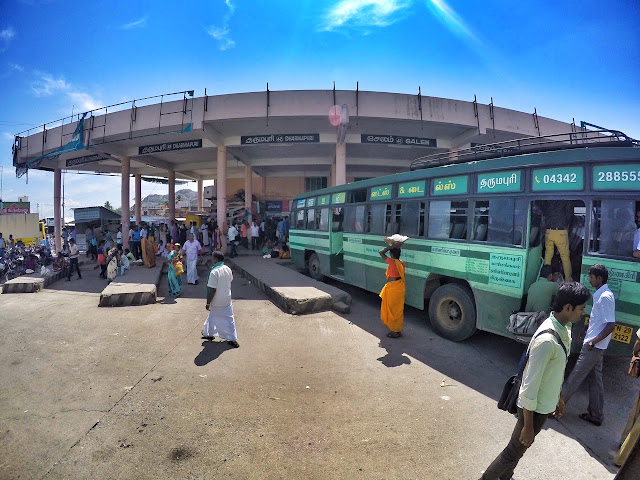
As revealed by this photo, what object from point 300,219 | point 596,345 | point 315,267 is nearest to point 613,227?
point 596,345

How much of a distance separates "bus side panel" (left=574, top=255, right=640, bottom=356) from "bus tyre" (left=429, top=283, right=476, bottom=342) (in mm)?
1798

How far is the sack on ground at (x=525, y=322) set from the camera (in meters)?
4.25

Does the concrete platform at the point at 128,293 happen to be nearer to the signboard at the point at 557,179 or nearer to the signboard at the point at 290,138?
the signboard at the point at 290,138

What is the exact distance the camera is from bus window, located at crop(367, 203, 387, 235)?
24.4 ft

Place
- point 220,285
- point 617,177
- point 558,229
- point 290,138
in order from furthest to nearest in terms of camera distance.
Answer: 1. point 290,138
2. point 220,285
3. point 558,229
4. point 617,177

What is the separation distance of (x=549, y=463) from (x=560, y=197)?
307 centimetres

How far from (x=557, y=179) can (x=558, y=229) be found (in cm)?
93

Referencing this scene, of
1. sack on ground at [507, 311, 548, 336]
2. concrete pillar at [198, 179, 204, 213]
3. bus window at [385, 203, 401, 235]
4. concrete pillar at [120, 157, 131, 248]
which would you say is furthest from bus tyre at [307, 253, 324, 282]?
concrete pillar at [198, 179, 204, 213]

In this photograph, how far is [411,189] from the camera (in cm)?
665

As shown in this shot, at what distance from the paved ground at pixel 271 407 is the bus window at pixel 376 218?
227 cm

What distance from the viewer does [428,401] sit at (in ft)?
12.4

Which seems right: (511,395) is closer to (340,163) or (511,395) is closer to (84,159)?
(340,163)

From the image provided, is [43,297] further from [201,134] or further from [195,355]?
[201,134]

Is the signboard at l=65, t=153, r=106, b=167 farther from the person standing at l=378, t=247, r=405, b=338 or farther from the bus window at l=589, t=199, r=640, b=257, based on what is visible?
the bus window at l=589, t=199, r=640, b=257
